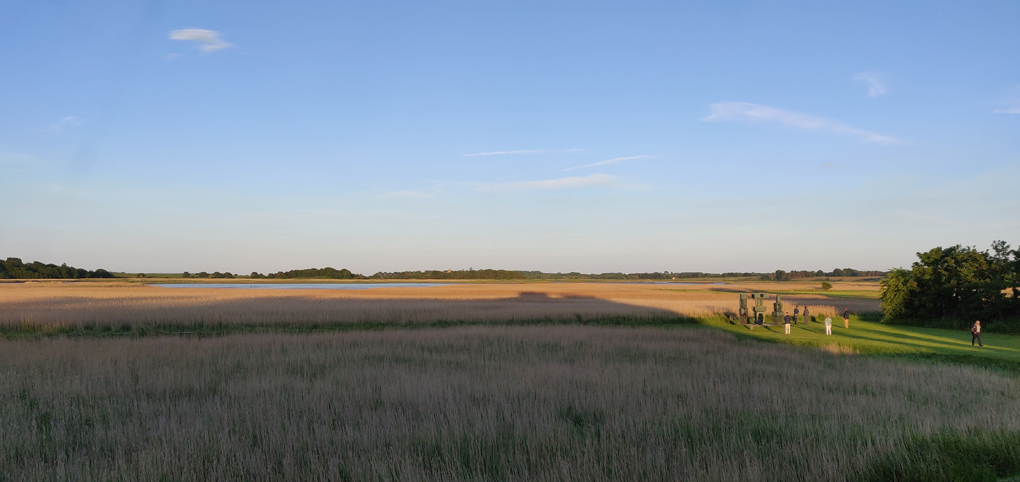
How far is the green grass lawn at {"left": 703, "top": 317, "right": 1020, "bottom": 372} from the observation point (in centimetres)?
1459

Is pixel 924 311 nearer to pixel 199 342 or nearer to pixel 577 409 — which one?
pixel 577 409

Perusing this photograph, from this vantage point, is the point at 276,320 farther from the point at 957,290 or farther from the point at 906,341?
the point at 957,290

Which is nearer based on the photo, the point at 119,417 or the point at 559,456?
the point at 559,456

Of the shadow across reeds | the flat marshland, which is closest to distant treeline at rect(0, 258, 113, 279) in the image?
the shadow across reeds

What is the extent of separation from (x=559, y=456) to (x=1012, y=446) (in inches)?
206

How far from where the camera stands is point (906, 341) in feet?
60.8

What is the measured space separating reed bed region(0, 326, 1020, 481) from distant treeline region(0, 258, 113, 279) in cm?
16029

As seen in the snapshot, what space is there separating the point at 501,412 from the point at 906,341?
17.6m

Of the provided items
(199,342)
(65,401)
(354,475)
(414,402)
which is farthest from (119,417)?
(199,342)

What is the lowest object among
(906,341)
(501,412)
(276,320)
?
(906,341)

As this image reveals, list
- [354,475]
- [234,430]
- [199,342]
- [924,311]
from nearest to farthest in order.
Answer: [354,475], [234,430], [199,342], [924,311]

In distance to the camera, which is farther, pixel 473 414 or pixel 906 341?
pixel 906 341

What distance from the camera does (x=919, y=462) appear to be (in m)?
5.58

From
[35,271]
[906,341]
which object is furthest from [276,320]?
[35,271]
